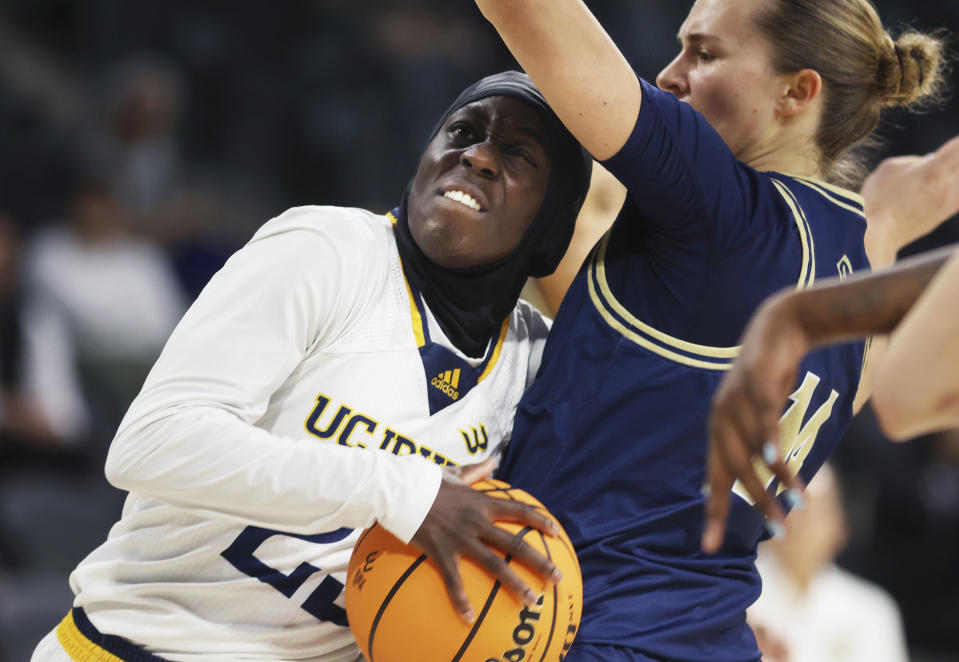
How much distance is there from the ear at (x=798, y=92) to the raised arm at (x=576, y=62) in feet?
1.53

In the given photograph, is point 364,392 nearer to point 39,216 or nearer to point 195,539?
point 195,539

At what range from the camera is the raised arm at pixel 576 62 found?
6.52ft

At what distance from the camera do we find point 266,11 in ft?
27.3

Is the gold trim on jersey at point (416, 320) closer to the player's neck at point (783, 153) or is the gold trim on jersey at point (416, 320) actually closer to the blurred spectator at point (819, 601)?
the player's neck at point (783, 153)

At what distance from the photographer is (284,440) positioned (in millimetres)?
2049

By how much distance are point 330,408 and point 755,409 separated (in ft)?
3.37

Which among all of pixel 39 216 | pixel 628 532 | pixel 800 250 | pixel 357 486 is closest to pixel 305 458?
pixel 357 486

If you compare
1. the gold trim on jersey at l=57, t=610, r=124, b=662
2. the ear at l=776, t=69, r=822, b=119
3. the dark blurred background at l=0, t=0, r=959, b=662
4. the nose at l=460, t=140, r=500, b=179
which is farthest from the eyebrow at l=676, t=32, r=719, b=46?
the dark blurred background at l=0, t=0, r=959, b=662

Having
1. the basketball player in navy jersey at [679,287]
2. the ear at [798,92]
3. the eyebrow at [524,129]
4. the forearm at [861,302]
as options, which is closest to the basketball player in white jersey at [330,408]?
the eyebrow at [524,129]

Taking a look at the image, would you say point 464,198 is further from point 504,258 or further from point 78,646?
point 78,646

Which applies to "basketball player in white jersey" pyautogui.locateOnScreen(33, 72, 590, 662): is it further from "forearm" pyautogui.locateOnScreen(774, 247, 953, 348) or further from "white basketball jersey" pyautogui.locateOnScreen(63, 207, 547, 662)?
"forearm" pyautogui.locateOnScreen(774, 247, 953, 348)

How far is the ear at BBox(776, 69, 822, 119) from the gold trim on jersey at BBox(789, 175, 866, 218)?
0.45 feet

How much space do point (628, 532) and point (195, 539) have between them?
853 mm


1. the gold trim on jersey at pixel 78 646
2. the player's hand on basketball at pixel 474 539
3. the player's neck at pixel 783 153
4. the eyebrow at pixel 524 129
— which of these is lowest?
the gold trim on jersey at pixel 78 646
